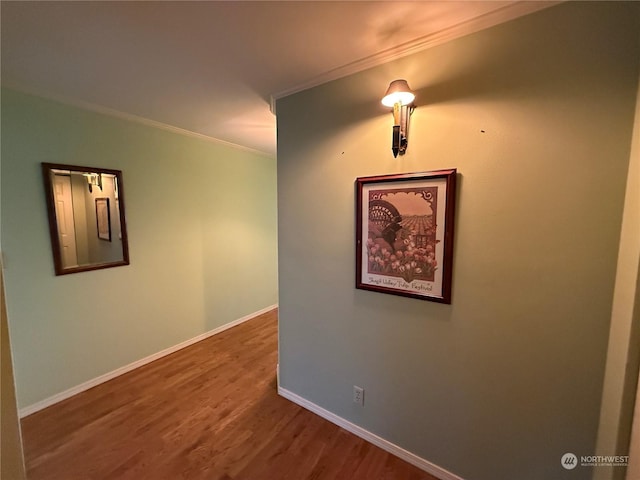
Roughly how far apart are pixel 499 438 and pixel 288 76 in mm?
2394

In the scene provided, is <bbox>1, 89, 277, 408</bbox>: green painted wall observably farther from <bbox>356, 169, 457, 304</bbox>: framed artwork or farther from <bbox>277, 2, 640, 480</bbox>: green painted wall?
<bbox>356, 169, 457, 304</bbox>: framed artwork

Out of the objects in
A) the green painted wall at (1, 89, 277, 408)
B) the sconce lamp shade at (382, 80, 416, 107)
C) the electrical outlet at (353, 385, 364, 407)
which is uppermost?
the sconce lamp shade at (382, 80, 416, 107)

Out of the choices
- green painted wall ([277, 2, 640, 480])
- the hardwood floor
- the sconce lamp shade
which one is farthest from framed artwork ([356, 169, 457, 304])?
the hardwood floor

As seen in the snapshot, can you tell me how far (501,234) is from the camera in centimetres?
132

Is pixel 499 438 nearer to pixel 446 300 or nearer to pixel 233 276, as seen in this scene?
pixel 446 300

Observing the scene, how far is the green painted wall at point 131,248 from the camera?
1.98 metres

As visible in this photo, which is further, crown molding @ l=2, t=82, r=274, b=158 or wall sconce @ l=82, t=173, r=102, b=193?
wall sconce @ l=82, t=173, r=102, b=193

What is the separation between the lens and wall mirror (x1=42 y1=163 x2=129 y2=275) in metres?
2.10

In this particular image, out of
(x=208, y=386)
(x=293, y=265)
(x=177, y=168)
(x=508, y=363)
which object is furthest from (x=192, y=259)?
(x=508, y=363)

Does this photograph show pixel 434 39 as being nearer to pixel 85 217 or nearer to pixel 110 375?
pixel 85 217

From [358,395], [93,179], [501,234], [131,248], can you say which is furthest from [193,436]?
[501,234]

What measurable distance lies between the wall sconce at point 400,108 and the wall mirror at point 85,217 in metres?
2.40

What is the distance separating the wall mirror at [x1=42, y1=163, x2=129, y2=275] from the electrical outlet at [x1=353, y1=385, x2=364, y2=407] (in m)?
2.32

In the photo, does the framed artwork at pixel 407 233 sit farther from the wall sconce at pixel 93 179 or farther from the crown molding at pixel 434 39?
the wall sconce at pixel 93 179
